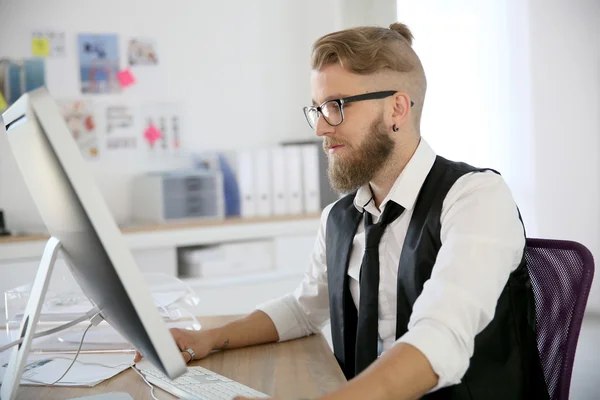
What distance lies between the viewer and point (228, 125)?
3.55m

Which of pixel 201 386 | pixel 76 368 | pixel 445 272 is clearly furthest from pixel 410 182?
pixel 76 368

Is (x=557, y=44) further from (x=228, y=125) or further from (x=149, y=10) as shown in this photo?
(x=149, y=10)

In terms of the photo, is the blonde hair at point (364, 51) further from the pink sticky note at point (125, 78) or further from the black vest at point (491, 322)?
the pink sticky note at point (125, 78)

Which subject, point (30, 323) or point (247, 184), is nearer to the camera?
point (30, 323)

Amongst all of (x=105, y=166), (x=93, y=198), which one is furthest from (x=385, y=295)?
(x=105, y=166)

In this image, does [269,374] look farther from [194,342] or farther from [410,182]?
[410,182]

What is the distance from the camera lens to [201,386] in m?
1.08

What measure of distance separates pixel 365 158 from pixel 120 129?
2.24 m

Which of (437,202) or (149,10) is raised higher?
(149,10)

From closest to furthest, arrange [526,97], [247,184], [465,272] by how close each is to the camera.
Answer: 1. [465,272]
2. [526,97]
3. [247,184]

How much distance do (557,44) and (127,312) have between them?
239cm

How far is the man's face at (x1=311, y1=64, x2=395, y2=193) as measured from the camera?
1.40m

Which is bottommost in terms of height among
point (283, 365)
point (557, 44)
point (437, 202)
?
point (283, 365)

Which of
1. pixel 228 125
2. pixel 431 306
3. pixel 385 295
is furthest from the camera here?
pixel 228 125
